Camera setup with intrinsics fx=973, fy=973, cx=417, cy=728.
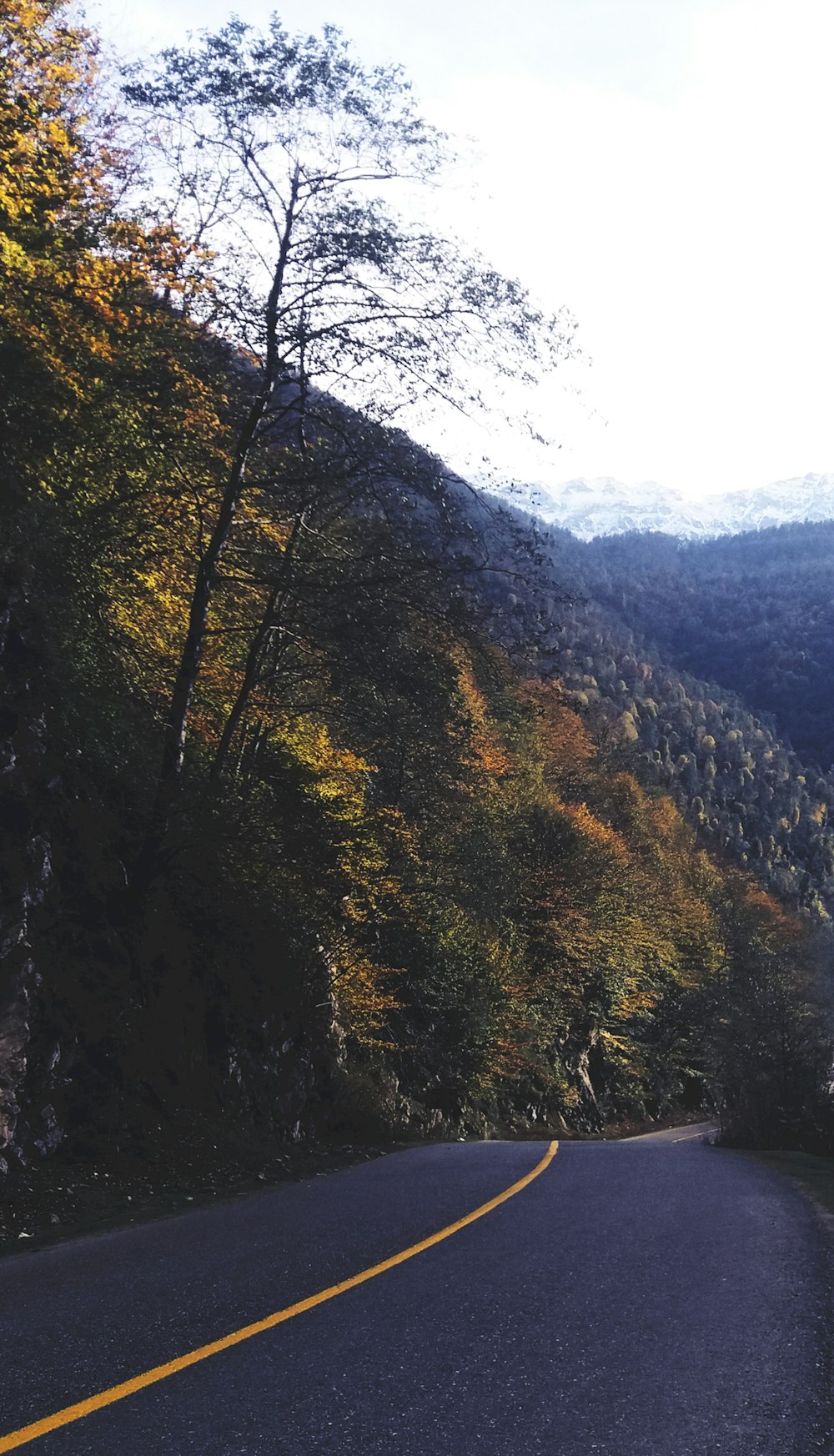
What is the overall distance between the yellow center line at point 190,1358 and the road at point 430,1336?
0.12ft

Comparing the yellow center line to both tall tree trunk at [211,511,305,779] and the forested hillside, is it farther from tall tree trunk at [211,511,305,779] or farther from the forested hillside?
tall tree trunk at [211,511,305,779]

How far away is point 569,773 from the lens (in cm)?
6028

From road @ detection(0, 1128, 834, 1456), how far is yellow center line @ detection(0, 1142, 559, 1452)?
4 cm

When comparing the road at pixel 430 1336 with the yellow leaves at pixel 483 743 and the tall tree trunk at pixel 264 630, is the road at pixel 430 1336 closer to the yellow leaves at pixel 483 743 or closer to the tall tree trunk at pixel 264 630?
the tall tree trunk at pixel 264 630

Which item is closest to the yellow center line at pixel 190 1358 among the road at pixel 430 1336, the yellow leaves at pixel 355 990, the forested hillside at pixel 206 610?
the road at pixel 430 1336

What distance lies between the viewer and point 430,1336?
509cm

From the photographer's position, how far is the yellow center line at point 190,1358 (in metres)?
3.75

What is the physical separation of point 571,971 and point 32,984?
103 ft

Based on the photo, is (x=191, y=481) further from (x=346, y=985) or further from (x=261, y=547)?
(x=346, y=985)

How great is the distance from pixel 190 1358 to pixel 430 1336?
1.26m

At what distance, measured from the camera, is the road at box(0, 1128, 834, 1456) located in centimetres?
393

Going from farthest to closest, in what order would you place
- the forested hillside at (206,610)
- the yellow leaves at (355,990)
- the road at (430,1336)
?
the yellow leaves at (355,990), the forested hillside at (206,610), the road at (430,1336)

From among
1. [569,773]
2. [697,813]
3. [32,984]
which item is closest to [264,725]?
[32,984]

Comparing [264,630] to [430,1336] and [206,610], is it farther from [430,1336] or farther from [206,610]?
[430,1336]
